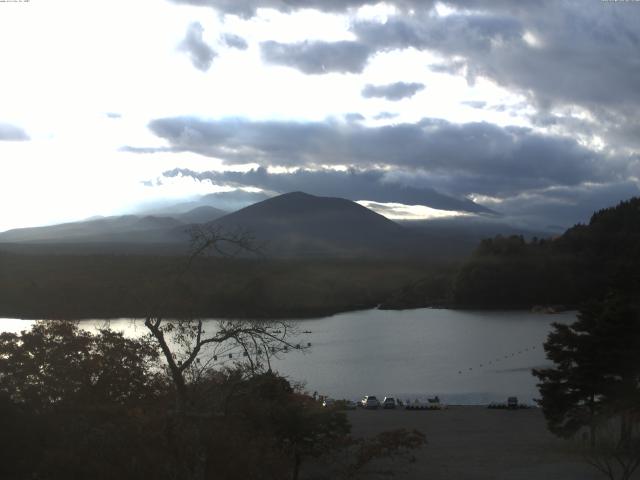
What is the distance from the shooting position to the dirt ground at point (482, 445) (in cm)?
1155

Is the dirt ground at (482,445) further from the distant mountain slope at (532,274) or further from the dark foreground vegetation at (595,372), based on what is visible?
the distant mountain slope at (532,274)

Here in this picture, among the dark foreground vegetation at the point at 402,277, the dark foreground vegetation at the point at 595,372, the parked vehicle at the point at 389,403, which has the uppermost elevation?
the dark foreground vegetation at the point at 402,277

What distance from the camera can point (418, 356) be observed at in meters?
30.7

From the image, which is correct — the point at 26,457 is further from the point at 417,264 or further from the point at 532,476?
the point at 417,264

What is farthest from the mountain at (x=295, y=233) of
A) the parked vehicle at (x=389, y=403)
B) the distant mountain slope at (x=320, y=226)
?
the parked vehicle at (x=389, y=403)

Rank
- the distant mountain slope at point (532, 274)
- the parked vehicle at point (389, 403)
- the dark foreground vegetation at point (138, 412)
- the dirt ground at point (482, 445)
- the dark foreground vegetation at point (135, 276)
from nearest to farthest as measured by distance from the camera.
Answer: the dark foreground vegetation at point (138, 412), the dirt ground at point (482, 445), the parked vehicle at point (389, 403), the dark foreground vegetation at point (135, 276), the distant mountain slope at point (532, 274)

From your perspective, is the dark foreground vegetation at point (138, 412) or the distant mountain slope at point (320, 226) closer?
the dark foreground vegetation at point (138, 412)

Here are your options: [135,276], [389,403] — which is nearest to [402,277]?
[389,403]

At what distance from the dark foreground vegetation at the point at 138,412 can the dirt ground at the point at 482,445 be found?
3068mm

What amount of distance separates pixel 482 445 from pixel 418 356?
16.6 meters

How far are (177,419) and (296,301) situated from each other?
Result: 89.9ft

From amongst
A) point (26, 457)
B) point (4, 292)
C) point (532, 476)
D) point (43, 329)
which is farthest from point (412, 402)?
point (4, 292)

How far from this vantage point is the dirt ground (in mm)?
11555

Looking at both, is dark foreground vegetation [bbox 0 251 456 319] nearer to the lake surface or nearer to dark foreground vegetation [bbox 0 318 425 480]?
the lake surface
